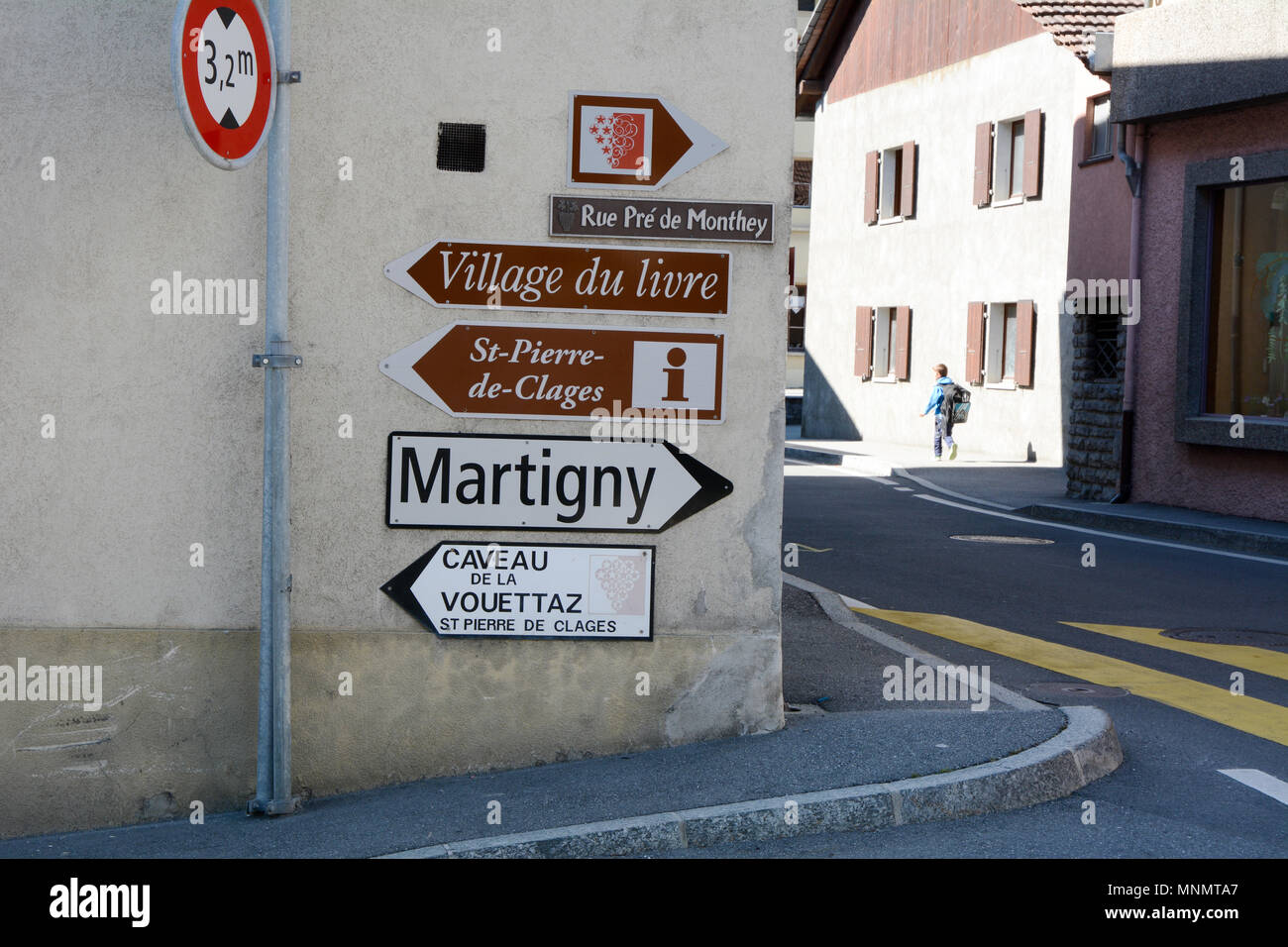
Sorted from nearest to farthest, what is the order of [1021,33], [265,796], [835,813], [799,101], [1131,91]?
[835,813] → [265,796] → [1131,91] → [1021,33] → [799,101]

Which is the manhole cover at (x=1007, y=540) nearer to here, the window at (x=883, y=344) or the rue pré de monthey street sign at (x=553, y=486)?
the rue pré de monthey street sign at (x=553, y=486)

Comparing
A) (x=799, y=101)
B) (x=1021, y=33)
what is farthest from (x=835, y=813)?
(x=799, y=101)

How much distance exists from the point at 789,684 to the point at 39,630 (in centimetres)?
346

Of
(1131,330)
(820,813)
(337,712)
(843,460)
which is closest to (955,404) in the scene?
(843,460)

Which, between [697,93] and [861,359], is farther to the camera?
[861,359]

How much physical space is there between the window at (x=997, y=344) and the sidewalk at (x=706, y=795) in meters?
20.4

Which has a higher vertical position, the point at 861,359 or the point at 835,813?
the point at 861,359

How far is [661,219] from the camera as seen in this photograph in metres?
6.41

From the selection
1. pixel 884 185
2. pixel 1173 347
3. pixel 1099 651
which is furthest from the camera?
pixel 884 185

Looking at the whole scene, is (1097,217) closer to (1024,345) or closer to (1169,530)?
(1024,345)

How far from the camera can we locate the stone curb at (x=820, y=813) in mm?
5320

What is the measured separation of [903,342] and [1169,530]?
1577 centimetres
